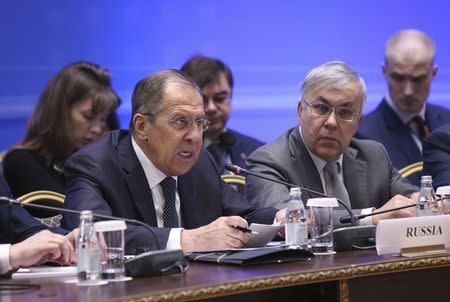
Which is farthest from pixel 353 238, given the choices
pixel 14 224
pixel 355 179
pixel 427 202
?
pixel 14 224

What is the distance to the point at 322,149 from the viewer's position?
13.5ft

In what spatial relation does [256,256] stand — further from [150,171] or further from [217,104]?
[217,104]

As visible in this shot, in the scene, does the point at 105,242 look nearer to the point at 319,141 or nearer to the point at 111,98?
the point at 319,141

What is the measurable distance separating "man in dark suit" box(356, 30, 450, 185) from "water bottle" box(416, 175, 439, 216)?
2280 mm

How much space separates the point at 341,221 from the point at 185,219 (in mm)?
627

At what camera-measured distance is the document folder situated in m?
2.80

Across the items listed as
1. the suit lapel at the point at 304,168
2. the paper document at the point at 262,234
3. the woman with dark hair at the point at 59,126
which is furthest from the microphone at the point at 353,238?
the woman with dark hair at the point at 59,126

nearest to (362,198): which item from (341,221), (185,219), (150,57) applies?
(341,221)

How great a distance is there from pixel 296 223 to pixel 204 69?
2.52 metres

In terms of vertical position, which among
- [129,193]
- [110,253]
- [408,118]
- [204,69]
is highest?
[204,69]

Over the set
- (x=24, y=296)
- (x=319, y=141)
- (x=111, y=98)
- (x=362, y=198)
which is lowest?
(x=24, y=296)

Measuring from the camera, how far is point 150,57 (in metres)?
5.83

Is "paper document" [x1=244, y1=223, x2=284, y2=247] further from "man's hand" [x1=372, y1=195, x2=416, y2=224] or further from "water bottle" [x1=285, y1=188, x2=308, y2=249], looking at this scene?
"man's hand" [x1=372, y1=195, x2=416, y2=224]

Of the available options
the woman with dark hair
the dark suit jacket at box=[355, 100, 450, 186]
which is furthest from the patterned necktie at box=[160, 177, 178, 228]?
the dark suit jacket at box=[355, 100, 450, 186]
